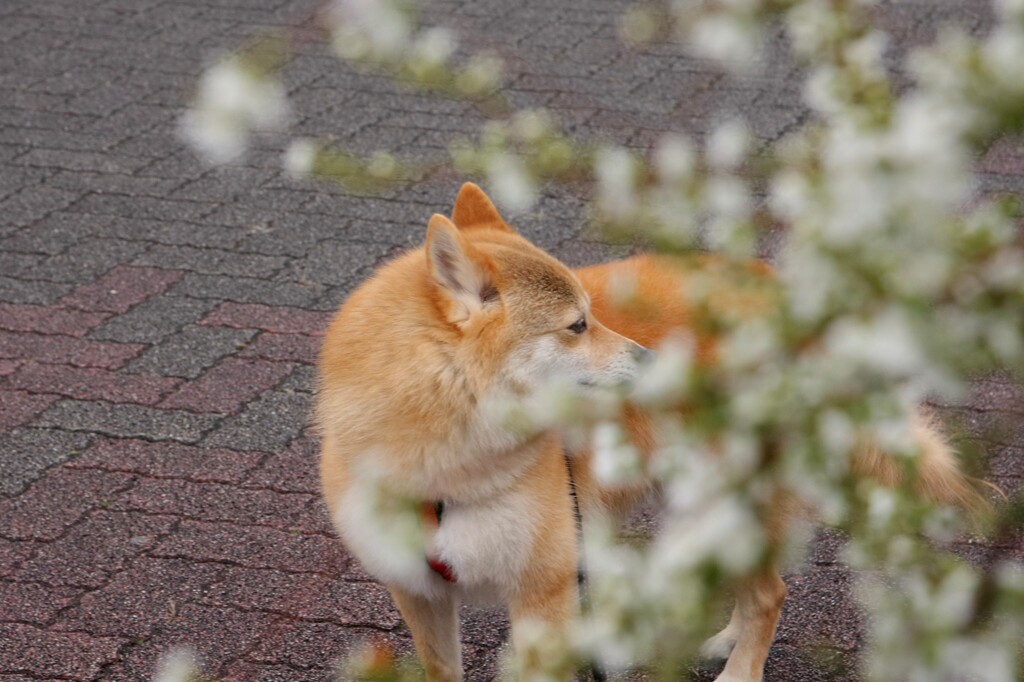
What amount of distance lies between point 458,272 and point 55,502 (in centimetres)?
188

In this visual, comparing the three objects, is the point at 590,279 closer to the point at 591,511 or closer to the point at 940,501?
the point at 591,511

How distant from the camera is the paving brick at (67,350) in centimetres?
522

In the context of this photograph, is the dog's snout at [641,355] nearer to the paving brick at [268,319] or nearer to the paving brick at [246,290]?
the paving brick at [268,319]

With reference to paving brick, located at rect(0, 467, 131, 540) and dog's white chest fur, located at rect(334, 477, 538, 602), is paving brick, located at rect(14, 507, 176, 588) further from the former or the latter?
dog's white chest fur, located at rect(334, 477, 538, 602)

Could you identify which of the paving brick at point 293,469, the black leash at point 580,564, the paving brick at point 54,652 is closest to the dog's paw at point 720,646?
the black leash at point 580,564

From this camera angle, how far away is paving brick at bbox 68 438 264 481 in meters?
4.53

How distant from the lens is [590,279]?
364cm

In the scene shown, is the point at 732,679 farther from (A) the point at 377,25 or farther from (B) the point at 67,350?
(B) the point at 67,350

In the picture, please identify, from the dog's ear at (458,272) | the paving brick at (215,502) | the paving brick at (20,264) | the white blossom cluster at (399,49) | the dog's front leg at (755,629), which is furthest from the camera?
the paving brick at (20,264)

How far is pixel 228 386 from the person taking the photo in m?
5.07

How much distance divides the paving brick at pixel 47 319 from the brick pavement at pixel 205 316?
2 cm

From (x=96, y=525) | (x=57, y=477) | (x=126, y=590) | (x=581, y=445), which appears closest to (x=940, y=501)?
(x=581, y=445)

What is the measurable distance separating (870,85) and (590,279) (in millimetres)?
2254

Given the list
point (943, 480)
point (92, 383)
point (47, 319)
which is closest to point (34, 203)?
point (47, 319)
